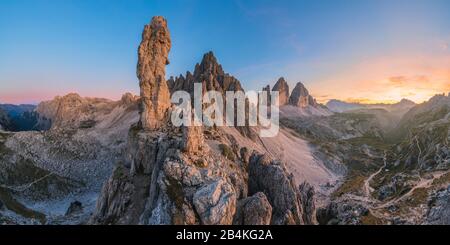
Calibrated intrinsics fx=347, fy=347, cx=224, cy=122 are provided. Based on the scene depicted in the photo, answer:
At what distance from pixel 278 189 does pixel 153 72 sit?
30.3 m

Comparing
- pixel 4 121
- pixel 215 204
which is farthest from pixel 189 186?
pixel 4 121

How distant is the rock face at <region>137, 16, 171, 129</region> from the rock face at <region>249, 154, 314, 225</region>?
1878 centimetres

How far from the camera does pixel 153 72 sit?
62.9 metres

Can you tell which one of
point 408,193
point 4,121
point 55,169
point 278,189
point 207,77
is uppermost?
point 207,77

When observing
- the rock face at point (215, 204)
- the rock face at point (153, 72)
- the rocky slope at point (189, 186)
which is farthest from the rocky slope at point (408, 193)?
the rock face at point (153, 72)

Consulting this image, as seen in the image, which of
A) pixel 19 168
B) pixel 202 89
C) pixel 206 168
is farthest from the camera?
pixel 202 89

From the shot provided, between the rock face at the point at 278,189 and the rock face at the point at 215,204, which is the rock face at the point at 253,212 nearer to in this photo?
the rock face at the point at 215,204

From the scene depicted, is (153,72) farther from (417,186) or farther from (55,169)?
(417,186)

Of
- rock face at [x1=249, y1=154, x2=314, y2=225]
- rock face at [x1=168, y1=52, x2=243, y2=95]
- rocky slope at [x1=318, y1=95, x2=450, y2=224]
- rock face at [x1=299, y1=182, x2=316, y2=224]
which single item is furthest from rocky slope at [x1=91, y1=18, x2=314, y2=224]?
rock face at [x1=168, y1=52, x2=243, y2=95]

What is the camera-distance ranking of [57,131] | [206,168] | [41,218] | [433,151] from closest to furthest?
1. [206,168]
2. [41,218]
3. [433,151]
4. [57,131]

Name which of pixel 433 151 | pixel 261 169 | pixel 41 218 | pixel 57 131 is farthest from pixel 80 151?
pixel 433 151
